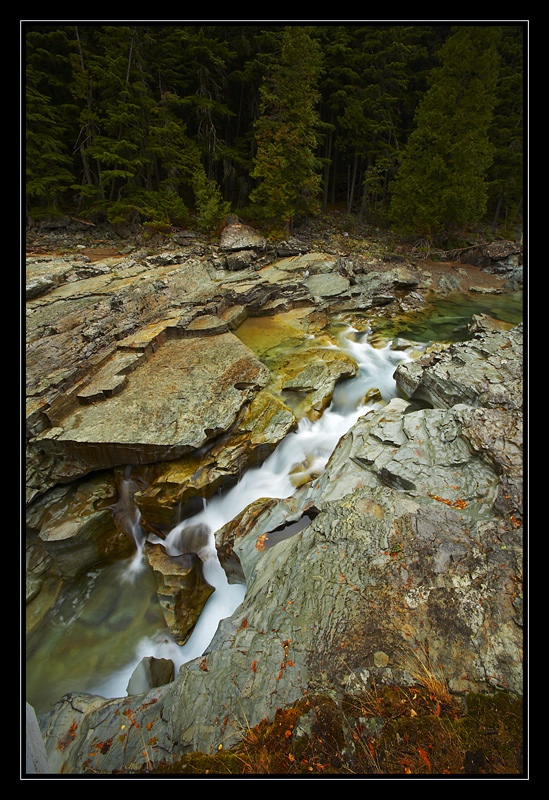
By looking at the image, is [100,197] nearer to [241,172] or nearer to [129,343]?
[241,172]

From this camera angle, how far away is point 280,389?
8.45 meters

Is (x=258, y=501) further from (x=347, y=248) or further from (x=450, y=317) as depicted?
(x=347, y=248)

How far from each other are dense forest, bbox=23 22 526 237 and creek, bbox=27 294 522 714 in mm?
16166

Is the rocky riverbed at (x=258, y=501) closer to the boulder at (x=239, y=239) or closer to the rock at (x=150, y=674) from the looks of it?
the rock at (x=150, y=674)

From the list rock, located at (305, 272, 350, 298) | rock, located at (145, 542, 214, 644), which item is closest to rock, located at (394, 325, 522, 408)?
rock, located at (145, 542, 214, 644)

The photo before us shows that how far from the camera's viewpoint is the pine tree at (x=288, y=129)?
17.0 m

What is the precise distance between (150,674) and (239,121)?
3283 cm

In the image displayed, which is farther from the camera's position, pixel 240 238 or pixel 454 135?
pixel 240 238

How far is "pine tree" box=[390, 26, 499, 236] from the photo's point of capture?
16.6m

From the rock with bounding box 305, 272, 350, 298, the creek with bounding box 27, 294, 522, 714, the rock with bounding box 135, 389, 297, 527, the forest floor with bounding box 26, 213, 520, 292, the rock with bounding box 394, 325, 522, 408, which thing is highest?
the forest floor with bounding box 26, 213, 520, 292

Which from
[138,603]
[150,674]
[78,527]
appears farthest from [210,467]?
[150,674]

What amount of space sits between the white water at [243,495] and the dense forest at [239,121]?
1485 centimetres

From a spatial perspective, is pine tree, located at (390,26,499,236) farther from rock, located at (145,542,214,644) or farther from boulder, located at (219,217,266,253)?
rock, located at (145,542,214,644)

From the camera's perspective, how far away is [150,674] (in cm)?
480
